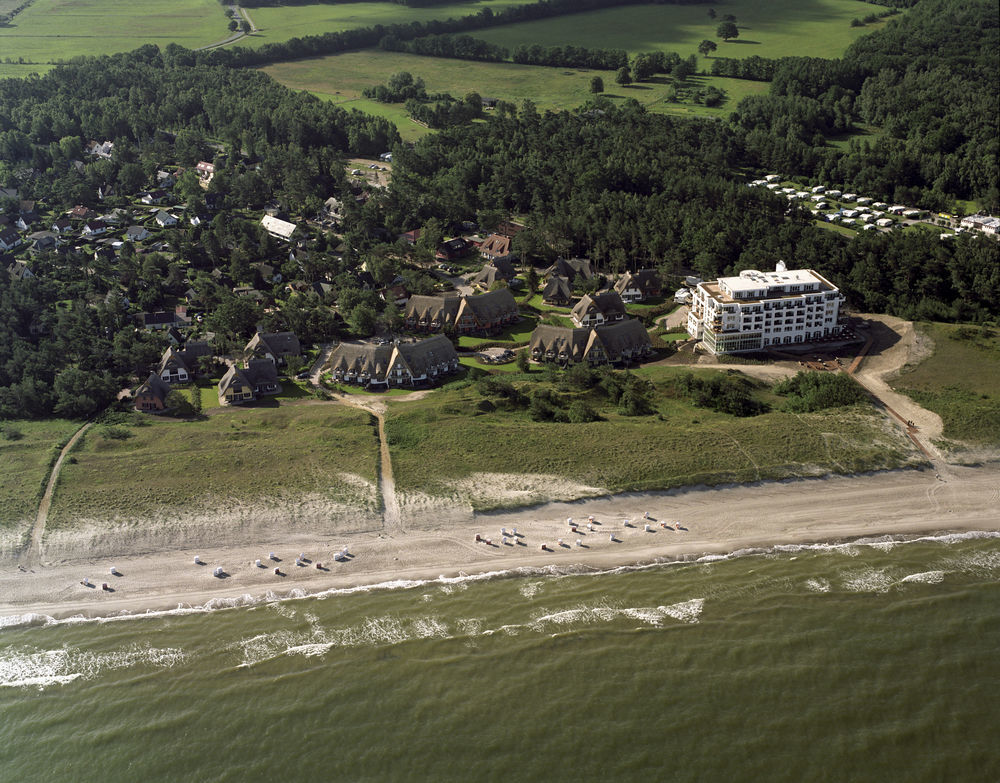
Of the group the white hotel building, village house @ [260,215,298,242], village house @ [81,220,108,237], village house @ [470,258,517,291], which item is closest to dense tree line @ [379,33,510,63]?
village house @ [260,215,298,242]

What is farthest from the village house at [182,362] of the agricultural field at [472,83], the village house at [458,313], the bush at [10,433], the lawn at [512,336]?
the agricultural field at [472,83]

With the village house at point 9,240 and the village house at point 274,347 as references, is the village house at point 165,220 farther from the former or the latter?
the village house at point 274,347

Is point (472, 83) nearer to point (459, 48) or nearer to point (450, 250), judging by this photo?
point (459, 48)

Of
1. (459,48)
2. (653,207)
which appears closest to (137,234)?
(653,207)

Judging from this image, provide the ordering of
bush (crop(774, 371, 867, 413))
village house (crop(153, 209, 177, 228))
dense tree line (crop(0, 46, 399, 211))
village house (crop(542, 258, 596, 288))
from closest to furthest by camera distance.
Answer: bush (crop(774, 371, 867, 413))
village house (crop(542, 258, 596, 288))
village house (crop(153, 209, 177, 228))
dense tree line (crop(0, 46, 399, 211))

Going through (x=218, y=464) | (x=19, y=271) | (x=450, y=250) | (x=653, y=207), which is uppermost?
(x=653, y=207)

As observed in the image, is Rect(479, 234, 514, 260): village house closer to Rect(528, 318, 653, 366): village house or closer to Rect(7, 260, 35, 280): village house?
Rect(528, 318, 653, 366): village house

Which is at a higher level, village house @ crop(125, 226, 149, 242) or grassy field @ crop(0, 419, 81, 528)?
village house @ crop(125, 226, 149, 242)
